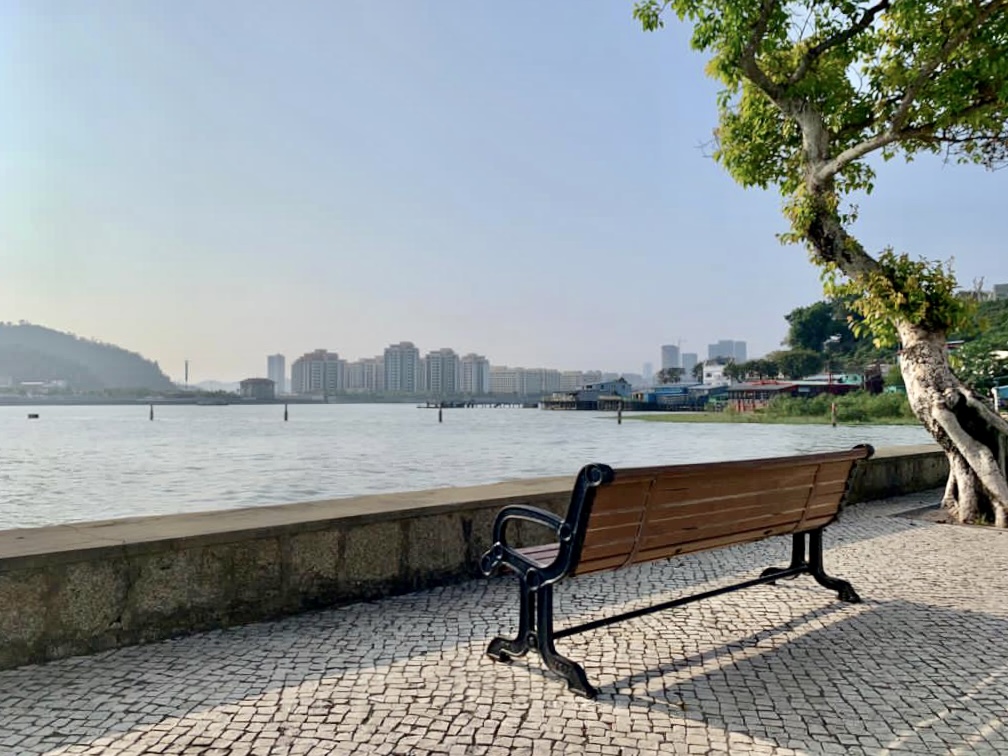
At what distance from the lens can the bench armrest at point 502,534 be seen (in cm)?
344

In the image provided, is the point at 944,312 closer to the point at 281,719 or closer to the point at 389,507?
the point at 389,507

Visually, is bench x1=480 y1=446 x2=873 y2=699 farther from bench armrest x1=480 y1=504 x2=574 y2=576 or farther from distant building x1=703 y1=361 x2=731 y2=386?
distant building x1=703 y1=361 x2=731 y2=386

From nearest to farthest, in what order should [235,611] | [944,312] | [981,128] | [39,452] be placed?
1. [235,611]
2. [944,312]
3. [981,128]
4. [39,452]

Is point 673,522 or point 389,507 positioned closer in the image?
point 673,522

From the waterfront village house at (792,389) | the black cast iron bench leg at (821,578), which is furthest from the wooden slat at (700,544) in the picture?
the waterfront village house at (792,389)

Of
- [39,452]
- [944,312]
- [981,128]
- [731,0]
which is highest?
[731,0]

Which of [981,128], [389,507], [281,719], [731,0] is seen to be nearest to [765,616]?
[389,507]

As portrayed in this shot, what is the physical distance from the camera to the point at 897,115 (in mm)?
7832

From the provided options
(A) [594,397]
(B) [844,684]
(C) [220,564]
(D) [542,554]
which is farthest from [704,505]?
(A) [594,397]

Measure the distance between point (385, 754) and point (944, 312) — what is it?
290 inches

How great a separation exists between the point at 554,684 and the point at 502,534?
75cm

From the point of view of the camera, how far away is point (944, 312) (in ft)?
26.1

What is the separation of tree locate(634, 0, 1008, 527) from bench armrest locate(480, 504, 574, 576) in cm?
581

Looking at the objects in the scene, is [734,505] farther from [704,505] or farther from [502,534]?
[502,534]
